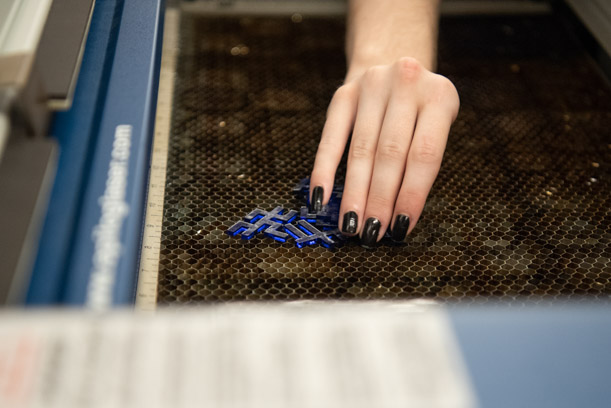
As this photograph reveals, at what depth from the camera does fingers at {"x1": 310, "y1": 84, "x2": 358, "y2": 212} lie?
982 mm

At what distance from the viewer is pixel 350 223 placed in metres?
0.93

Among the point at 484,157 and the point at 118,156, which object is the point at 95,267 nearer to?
the point at 118,156

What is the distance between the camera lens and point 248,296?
82 cm

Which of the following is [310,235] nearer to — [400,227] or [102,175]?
[400,227]

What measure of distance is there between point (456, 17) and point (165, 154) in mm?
939

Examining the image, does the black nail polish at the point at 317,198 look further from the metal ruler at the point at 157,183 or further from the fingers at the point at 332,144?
the metal ruler at the point at 157,183

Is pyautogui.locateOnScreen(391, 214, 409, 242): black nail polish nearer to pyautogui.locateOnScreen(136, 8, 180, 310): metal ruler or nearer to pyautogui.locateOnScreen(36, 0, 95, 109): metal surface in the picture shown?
pyautogui.locateOnScreen(136, 8, 180, 310): metal ruler

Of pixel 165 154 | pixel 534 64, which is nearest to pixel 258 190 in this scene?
pixel 165 154

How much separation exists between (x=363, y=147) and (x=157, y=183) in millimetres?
366

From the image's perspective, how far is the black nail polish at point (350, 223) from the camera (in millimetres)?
924

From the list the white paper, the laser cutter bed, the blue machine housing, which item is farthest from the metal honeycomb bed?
the white paper

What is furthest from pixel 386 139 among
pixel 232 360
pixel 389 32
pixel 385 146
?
pixel 232 360

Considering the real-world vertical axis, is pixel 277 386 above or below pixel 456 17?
above

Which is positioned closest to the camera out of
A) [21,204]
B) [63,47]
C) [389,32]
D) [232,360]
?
[232,360]
